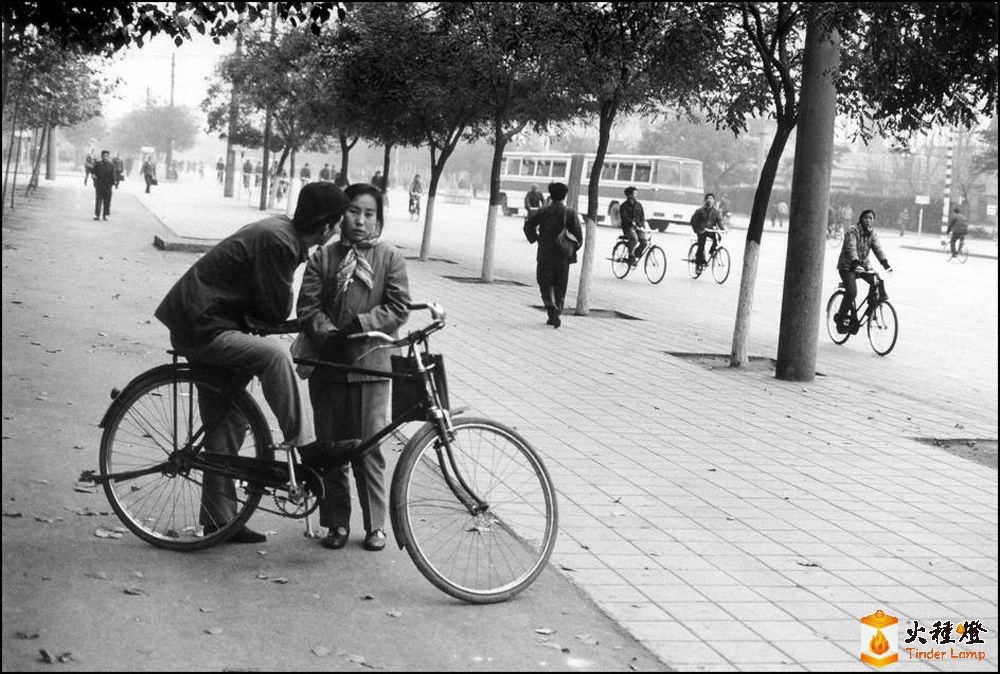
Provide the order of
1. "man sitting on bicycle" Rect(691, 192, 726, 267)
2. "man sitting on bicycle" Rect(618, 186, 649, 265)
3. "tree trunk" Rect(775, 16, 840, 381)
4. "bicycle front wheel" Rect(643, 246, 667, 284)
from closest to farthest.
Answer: "tree trunk" Rect(775, 16, 840, 381) < "bicycle front wheel" Rect(643, 246, 667, 284) < "man sitting on bicycle" Rect(618, 186, 649, 265) < "man sitting on bicycle" Rect(691, 192, 726, 267)

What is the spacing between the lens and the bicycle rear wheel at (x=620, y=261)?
25.8 m

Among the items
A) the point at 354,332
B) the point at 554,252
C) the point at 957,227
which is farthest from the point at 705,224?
the point at 354,332

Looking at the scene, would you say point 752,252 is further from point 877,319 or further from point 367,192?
point 367,192

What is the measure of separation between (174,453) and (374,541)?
88 cm

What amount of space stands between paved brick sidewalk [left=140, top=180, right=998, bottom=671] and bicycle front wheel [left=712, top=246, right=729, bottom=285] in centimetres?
1317

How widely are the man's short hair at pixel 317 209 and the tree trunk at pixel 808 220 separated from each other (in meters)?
7.80

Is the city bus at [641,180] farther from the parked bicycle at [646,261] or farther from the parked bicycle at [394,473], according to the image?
the parked bicycle at [394,473]

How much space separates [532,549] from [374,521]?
0.73 meters

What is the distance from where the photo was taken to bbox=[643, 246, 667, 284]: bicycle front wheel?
2497cm

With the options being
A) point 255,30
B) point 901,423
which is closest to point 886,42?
point 901,423

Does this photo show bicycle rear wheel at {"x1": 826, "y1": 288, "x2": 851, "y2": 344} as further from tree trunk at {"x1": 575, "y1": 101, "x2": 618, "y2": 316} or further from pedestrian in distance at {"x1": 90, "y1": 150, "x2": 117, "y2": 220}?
pedestrian in distance at {"x1": 90, "y1": 150, "x2": 117, "y2": 220}

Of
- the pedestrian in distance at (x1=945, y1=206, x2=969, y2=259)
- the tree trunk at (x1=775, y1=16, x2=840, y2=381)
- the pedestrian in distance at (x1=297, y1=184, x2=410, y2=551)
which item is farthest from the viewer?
the pedestrian in distance at (x1=945, y1=206, x2=969, y2=259)

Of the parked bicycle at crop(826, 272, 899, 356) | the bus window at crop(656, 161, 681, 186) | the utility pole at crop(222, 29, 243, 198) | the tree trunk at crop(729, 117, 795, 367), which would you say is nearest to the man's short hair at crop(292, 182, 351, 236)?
the tree trunk at crop(729, 117, 795, 367)

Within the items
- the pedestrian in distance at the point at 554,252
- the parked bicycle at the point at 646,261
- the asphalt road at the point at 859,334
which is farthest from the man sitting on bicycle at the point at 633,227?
the pedestrian in distance at the point at 554,252
